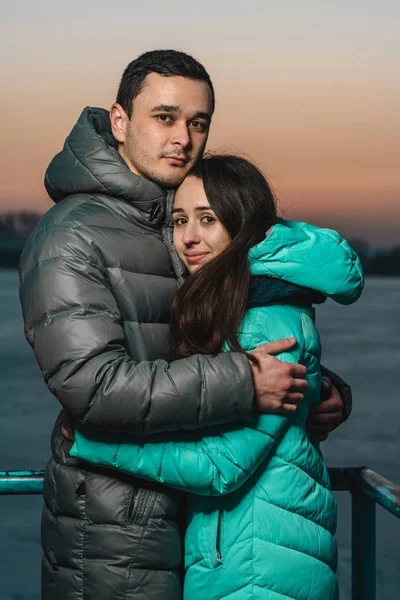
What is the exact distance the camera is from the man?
2365mm

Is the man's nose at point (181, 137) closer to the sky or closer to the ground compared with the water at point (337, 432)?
closer to the sky

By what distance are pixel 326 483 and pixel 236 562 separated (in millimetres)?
387

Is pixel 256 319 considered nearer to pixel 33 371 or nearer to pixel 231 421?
pixel 231 421

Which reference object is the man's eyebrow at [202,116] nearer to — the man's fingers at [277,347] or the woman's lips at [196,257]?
the woman's lips at [196,257]

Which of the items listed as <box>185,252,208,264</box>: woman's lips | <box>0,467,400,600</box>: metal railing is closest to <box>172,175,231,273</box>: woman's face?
<box>185,252,208,264</box>: woman's lips

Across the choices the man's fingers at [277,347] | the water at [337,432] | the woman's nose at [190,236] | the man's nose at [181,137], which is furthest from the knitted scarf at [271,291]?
the water at [337,432]

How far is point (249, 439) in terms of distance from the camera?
2.40 m

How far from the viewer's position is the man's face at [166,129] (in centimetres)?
283

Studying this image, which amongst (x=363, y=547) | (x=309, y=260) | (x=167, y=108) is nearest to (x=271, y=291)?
(x=309, y=260)

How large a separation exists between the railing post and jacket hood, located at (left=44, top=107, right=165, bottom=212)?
1222mm

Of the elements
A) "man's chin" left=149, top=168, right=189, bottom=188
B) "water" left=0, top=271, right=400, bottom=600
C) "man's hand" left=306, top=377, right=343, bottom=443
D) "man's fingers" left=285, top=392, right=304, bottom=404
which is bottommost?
"water" left=0, top=271, right=400, bottom=600

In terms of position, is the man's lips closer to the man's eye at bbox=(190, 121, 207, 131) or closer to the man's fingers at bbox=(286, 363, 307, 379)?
the man's eye at bbox=(190, 121, 207, 131)

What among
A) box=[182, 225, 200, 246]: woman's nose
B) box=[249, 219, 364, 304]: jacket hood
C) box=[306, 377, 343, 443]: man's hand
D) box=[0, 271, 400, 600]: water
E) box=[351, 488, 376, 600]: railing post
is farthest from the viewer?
box=[0, 271, 400, 600]: water

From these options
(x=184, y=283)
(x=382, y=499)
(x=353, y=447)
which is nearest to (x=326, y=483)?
(x=382, y=499)
